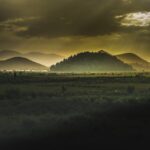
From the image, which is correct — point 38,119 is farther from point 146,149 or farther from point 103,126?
point 146,149

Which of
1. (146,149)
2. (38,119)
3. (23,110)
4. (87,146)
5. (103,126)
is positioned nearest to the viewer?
(146,149)

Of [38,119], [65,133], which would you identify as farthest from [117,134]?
[38,119]

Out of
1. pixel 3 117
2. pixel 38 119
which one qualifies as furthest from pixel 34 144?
pixel 3 117

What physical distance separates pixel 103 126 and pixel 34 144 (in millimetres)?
6520

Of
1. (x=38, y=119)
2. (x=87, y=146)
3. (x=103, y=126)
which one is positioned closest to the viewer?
(x=87, y=146)

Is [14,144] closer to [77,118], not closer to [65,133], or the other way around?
[65,133]

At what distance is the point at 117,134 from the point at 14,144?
5.68 meters

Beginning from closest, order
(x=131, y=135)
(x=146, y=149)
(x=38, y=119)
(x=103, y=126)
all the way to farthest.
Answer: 1. (x=146, y=149)
2. (x=131, y=135)
3. (x=103, y=126)
4. (x=38, y=119)

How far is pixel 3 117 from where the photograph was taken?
27.7 m

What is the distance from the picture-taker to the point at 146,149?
16.0 m

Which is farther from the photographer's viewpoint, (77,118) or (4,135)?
(77,118)

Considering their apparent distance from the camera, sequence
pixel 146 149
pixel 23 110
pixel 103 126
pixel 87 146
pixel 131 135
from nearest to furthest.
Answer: pixel 146 149, pixel 87 146, pixel 131 135, pixel 103 126, pixel 23 110

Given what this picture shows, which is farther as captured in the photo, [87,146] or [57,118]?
[57,118]

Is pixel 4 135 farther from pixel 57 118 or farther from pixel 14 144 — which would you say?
pixel 57 118
